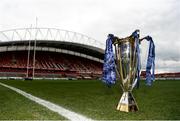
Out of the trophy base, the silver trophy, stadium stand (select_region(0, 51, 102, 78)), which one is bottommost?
the trophy base

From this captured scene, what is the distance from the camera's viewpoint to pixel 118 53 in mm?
12883

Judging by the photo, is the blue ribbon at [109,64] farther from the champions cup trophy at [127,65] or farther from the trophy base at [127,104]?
the trophy base at [127,104]

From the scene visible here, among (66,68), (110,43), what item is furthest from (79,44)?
(110,43)

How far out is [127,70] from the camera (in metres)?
12.6

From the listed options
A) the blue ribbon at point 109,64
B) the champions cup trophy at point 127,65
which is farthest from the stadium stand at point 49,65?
the champions cup trophy at point 127,65

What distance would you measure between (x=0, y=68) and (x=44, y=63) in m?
16.6

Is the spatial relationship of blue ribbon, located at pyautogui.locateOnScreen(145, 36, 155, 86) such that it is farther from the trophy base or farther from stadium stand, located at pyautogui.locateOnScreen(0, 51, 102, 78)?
stadium stand, located at pyautogui.locateOnScreen(0, 51, 102, 78)

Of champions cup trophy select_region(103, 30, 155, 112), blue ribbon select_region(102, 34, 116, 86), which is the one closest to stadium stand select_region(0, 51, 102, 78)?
blue ribbon select_region(102, 34, 116, 86)

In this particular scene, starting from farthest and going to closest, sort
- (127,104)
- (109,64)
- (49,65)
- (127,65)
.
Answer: (49,65) → (109,64) → (127,65) → (127,104)

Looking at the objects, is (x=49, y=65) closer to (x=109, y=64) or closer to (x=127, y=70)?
(x=109, y=64)

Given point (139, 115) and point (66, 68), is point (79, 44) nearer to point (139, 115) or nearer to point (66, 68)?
point (66, 68)

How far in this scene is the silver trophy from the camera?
1248 centimetres

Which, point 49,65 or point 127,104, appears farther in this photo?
point 49,65

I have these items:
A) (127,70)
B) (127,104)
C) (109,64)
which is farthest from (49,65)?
(127,104)
